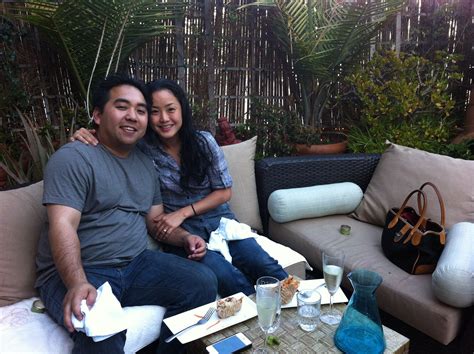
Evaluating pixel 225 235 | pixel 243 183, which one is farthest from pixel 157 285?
pixel 243 183

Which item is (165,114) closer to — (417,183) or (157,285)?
(157,285)

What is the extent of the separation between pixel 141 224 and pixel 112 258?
0.74 ft

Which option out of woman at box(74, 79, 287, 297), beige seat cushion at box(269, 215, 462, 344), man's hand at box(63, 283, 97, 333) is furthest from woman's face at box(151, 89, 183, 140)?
beige seat cushion at box(269, 215, 462, 344)

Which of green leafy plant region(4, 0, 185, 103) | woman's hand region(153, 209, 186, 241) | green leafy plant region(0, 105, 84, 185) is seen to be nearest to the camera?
woman's hand region(153, 209, 186, 241)

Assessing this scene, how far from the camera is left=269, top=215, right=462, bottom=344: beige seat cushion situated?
5.08ft

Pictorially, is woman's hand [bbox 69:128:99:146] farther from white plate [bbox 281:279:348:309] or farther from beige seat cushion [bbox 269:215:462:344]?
beige seat cushion [bbox 269:215:462:344]

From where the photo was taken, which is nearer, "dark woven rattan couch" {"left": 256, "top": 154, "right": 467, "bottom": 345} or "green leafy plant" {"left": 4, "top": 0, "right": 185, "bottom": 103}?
"dark woven rattan couch" {"left": 256, "top": 154, "right": 467, "bottom": 345}

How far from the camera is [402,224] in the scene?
188 centimetres

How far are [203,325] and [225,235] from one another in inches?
27.4

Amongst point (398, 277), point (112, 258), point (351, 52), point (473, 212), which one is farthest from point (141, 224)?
point (351, 52)

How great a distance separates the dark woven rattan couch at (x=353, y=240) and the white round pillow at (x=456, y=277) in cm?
6

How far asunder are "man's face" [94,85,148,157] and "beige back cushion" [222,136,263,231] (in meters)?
0.80

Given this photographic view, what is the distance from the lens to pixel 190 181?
203 centimetres

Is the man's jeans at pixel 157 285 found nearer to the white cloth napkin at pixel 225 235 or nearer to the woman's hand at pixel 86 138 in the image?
the white cloth napkin at pixel 225 235
